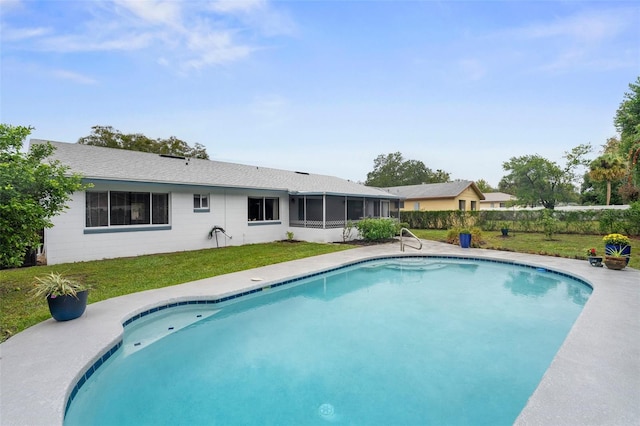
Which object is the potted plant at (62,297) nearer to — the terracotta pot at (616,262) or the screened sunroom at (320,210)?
the screened sunroom at (320,210)

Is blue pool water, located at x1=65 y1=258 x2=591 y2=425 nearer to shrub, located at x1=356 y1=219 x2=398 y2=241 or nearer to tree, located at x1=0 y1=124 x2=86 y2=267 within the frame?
tree, located at x1=0 y1=124 x2=86 y2=267

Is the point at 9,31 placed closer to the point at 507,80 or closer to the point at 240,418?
the point at 240,418

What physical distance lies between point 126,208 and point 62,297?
722 cm

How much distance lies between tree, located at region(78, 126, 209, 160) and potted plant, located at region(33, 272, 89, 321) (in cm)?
2578

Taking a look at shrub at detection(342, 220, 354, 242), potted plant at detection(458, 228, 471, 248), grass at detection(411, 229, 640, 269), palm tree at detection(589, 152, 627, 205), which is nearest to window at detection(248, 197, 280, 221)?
shrub at detection(342, 220, 354, 242)

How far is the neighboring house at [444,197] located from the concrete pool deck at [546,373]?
21.0 m

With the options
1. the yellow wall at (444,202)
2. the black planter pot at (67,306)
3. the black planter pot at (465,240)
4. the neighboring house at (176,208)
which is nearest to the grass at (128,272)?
the black planter pot at (67,306)

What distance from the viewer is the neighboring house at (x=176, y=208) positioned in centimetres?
1016

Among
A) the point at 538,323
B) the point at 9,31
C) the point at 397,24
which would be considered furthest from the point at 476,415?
the point at 9,31

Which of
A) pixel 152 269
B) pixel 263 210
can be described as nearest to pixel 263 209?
pixel 263 210

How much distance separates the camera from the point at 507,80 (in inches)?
544

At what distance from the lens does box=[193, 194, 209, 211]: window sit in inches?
512

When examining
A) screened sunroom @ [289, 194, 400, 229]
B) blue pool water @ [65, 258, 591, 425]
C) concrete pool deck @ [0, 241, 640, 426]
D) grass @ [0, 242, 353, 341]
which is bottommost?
blue pool water @ [65, 258, 591, 425]

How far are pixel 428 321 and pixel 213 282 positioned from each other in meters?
4.86
